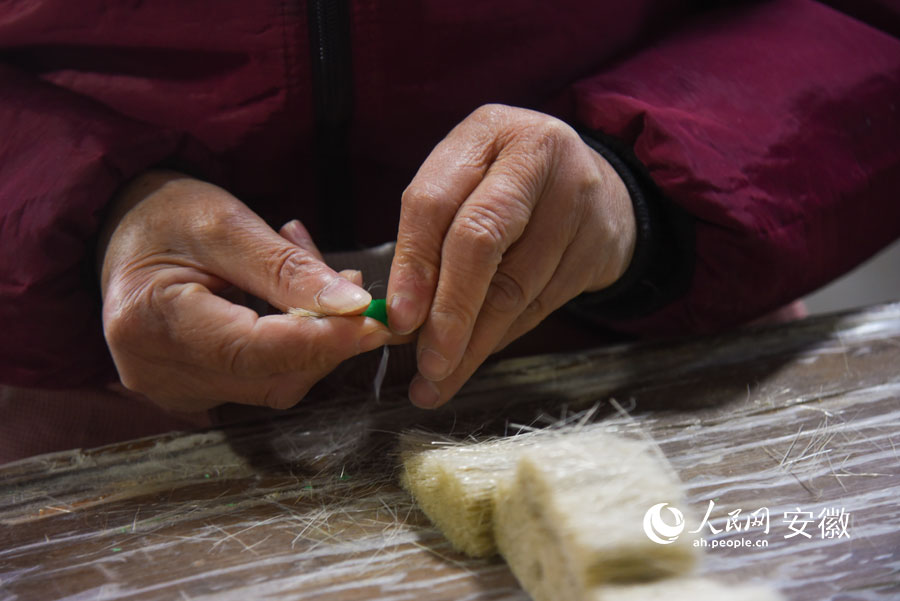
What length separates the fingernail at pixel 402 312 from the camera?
877 millimetres

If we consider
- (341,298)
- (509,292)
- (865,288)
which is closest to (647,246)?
(509,292)

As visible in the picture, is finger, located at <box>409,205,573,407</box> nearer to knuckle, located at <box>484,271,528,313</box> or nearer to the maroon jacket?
knuckle, located at <box>484,271,528,313</box>

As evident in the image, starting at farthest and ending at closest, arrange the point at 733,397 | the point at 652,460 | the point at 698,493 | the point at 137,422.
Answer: the point at 137,422
the point at 733,397
the point at 698,493
the point at 652,460

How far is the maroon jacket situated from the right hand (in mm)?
131

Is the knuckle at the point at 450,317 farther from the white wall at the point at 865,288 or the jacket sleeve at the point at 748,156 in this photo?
the white wall at the point at 865,288

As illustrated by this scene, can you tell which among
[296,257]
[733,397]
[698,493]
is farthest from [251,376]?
[733,397]

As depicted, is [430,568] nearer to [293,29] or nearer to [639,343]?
[639,343]

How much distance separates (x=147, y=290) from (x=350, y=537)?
43 centimetres

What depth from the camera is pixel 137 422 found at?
1307 millimetres

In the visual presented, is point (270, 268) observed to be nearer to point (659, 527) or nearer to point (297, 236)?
point (297, 236)

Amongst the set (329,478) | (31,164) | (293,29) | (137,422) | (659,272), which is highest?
(293,29)

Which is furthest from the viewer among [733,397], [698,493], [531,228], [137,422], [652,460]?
[137,422]

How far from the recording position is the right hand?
86 cm

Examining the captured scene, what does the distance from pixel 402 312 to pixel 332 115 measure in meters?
0.44
